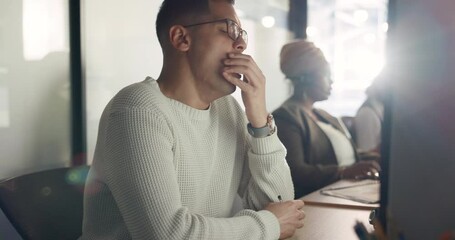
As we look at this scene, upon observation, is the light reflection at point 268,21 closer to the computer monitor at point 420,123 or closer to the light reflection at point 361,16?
the light reflection at point 361,16

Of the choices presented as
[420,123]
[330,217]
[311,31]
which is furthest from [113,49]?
[311,31]

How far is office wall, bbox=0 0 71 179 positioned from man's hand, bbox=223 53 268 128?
1.04 m

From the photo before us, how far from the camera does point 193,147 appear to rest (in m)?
1.14

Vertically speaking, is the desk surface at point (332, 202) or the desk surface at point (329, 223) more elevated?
the desk surface at point (329, 223)

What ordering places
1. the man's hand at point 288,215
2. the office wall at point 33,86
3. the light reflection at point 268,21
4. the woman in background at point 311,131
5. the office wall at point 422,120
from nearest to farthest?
the office wall at point 422,120
the man's hand at point 288,215
the office wall at point 33,86
the woman in background at point 311,131
the light reflection at point 268,21

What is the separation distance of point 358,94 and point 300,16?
2.95 ft

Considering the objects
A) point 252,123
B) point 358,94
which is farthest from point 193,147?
point 358,94

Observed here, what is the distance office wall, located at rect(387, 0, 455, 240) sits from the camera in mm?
531

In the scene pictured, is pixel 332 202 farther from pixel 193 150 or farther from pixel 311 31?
pixel 311 31

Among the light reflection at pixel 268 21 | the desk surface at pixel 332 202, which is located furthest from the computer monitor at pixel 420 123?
the light reflection at pixel 268 21

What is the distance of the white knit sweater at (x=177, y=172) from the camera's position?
0.95 m

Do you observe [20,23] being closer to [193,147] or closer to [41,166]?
[41,166]

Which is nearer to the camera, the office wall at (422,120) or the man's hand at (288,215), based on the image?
the office wall at (422,120)

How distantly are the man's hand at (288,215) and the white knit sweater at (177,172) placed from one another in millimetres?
39
